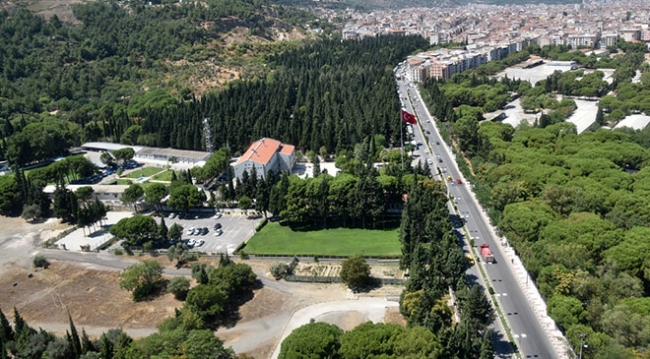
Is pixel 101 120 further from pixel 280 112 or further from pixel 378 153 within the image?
pixel 378 153

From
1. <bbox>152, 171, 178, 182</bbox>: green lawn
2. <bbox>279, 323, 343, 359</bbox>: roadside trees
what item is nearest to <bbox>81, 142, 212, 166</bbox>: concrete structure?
<bbox>152, 171, 178, 182</bbox>: green lawn

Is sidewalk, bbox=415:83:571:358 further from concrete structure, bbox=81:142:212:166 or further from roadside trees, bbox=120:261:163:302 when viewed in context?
concrete structure, bbox=81:142:212:166

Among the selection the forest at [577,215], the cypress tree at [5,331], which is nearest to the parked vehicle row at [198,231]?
the cypress tree at [5,331]

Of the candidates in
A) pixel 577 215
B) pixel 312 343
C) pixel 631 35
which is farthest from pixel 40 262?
pixel 631 35

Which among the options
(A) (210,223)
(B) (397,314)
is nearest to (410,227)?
(B) (397,314)

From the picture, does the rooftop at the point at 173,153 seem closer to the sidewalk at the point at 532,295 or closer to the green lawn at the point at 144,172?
the green lawn at the point at 144,172

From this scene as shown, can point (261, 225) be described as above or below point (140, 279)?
below

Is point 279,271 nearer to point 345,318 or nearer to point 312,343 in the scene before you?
point 345,318
